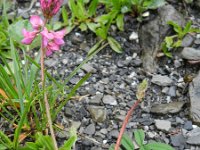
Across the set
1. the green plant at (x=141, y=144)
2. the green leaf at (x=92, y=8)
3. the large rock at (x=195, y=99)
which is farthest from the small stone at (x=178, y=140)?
the green leaf at (x=92, y=8)

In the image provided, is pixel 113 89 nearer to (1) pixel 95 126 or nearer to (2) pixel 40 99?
(1) pixel 95 126

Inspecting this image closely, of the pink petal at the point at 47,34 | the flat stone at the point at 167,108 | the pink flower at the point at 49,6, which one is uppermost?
the pink flower at the point at 49,6

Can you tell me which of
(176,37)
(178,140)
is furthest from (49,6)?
(176,37)

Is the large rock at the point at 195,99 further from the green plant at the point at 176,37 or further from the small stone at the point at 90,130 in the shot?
the small stone at the point at 90,130

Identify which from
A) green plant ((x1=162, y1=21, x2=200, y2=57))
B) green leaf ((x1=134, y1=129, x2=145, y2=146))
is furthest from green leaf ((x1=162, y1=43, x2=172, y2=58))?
green leaf ((x1=134, y1=129, x2=145, y2=146))

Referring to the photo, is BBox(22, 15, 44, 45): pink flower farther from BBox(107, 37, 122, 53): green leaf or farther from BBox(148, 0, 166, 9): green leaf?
BBox(148, 0, 166, 9): green leaf

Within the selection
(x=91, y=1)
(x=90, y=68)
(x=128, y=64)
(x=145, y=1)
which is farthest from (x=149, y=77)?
(x=91, y=1)
